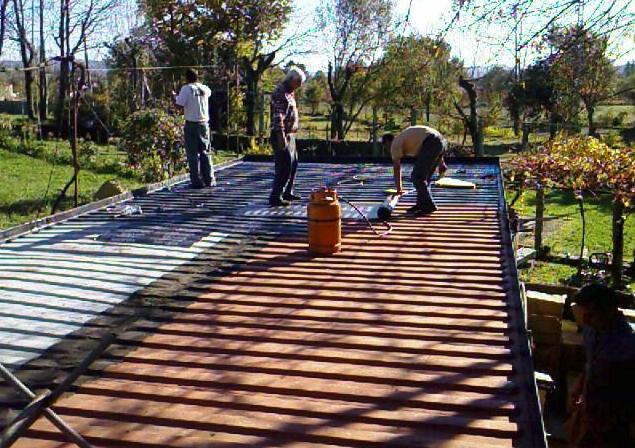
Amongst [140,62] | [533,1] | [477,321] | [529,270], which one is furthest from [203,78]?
[477,321]

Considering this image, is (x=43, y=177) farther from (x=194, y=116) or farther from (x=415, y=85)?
(x=415, y=85)

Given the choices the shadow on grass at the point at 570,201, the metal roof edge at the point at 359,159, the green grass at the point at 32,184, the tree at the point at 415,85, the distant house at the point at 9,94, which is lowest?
the shadow on grass at the point at 570,201

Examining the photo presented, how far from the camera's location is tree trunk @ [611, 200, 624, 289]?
998cm

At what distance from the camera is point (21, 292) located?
420 cm

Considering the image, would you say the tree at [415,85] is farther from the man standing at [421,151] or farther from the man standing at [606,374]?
the man standing at [606,374]

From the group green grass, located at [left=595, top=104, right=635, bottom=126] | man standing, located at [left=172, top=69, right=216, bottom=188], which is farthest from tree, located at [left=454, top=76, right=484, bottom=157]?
green grass, located at [left=595, top=104, right=635, bottom=126]

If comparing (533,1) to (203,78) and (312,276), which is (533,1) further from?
(203,78)

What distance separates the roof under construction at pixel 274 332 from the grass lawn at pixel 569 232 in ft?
17.7

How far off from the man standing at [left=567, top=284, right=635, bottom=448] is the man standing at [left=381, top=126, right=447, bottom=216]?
2.81m

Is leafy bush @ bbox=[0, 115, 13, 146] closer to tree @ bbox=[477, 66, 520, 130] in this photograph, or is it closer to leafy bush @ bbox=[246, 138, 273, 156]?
leafy bush @ bbox=[246, 138, 273, 156]

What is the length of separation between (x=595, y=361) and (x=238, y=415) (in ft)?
6.99

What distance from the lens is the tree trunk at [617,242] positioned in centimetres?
998

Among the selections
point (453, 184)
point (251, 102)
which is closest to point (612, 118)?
point (251, 102)

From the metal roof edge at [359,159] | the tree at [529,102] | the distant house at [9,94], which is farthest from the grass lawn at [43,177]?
the distant house at [9,94]
